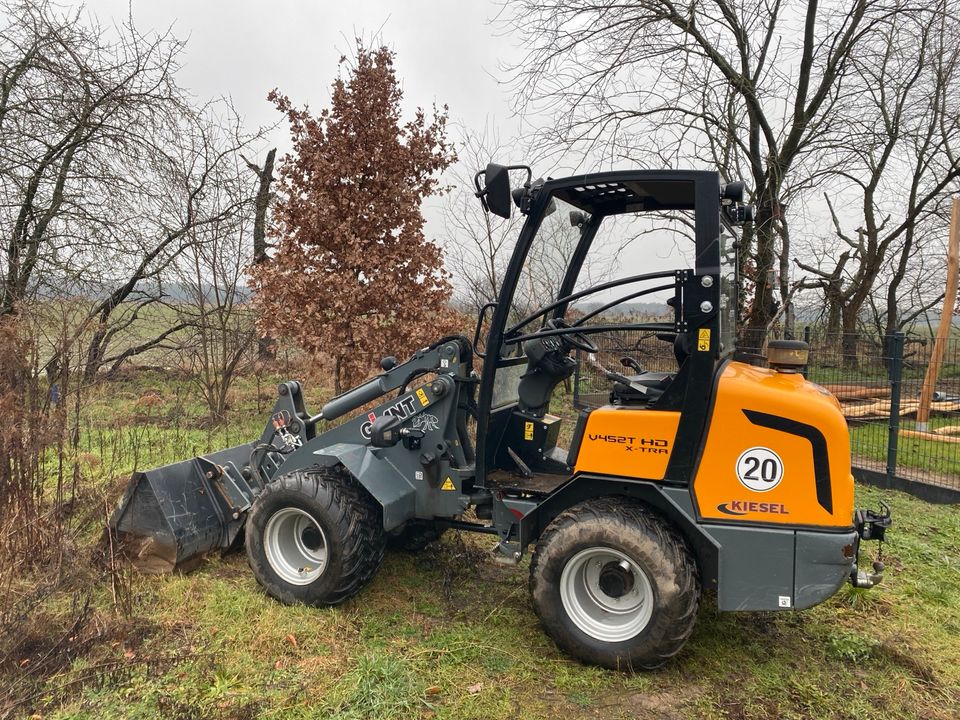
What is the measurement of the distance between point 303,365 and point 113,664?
6.36m

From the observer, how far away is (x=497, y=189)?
11.4ft

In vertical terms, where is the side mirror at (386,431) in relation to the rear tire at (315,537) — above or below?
above

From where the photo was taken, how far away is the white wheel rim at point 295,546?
4.08m

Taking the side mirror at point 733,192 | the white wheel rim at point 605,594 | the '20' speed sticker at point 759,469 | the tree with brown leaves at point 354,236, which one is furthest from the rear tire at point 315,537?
the tree with brown leaves at point 354,236

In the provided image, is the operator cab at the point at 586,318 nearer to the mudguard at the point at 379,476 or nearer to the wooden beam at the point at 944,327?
the mudguard at the point at 379,476

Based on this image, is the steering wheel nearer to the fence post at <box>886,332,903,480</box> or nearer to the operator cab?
the operator cab

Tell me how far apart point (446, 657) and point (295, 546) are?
129cm

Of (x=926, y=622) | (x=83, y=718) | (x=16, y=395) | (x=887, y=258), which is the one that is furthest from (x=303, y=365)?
(x=887, y=258)

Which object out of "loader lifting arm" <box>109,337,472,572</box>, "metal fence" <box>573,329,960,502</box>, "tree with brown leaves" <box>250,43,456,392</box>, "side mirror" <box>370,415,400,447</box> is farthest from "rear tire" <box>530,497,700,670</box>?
"tree with brown leaves" <box>250,43,456,392</box>

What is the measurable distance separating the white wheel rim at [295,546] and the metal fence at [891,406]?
2.66m

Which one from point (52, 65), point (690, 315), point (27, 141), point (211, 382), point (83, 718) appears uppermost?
point (52, 65)

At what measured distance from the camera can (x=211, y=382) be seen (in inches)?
416

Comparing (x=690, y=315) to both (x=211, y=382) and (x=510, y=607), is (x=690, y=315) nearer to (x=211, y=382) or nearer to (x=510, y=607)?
(x=510, y=607)

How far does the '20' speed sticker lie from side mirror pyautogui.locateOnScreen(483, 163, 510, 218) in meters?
1.72
